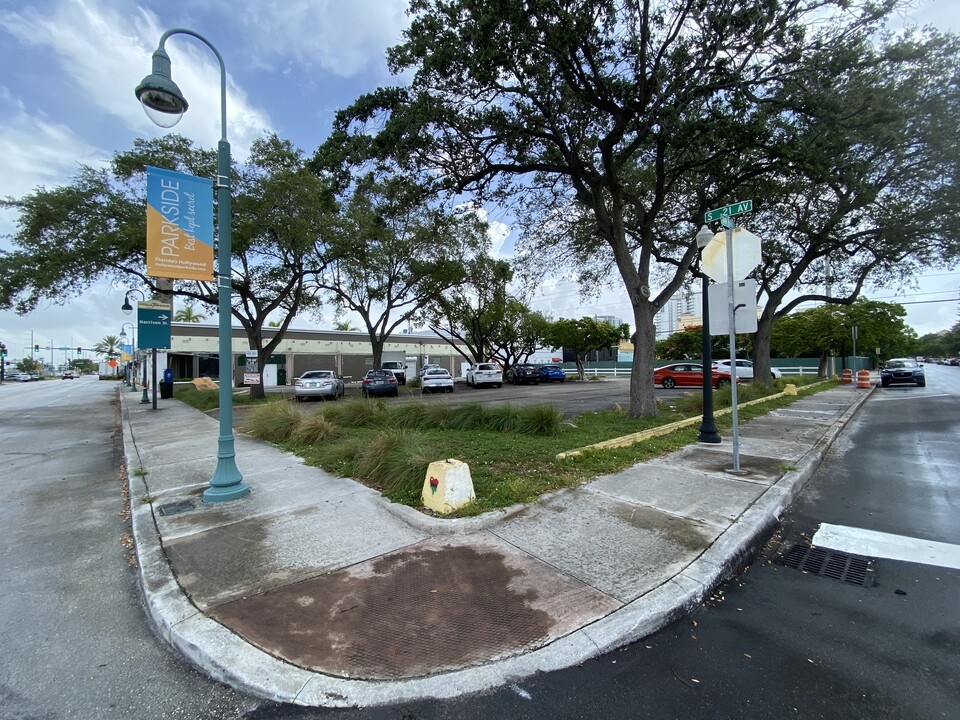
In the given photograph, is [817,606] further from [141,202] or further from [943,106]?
[141,202]

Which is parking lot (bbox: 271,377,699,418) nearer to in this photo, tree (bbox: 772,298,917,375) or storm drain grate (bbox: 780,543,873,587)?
storm drain grate (bbox: 780,543,873,587)

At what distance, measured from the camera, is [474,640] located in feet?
9.51

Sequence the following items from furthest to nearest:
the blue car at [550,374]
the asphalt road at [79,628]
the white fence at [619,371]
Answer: the white fence at [619,371]
the blue car at [550,374]
the asphalt road at [79,628]

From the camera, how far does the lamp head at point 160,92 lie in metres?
5.26

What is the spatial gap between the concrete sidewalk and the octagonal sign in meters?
2.92

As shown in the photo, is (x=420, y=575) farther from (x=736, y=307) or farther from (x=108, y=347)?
(x=108, y=347)

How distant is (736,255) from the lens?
662 centimetres

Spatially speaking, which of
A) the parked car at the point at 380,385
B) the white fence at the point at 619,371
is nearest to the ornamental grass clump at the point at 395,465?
the parked car at the point at 380,385

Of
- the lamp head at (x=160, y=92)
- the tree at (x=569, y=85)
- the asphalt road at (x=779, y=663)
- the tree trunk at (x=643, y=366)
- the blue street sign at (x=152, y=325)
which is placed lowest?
the asphalt road at (x=779, y=663)

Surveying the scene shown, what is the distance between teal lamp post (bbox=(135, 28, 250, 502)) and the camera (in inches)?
212

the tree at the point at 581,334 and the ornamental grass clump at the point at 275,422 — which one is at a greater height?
the tree at the point at 581,334

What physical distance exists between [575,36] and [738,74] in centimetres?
375

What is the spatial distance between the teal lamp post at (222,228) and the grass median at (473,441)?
1.59 m

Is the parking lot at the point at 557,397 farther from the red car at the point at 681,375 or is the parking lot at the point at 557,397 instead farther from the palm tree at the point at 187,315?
the palm tree at the point at 187,315
